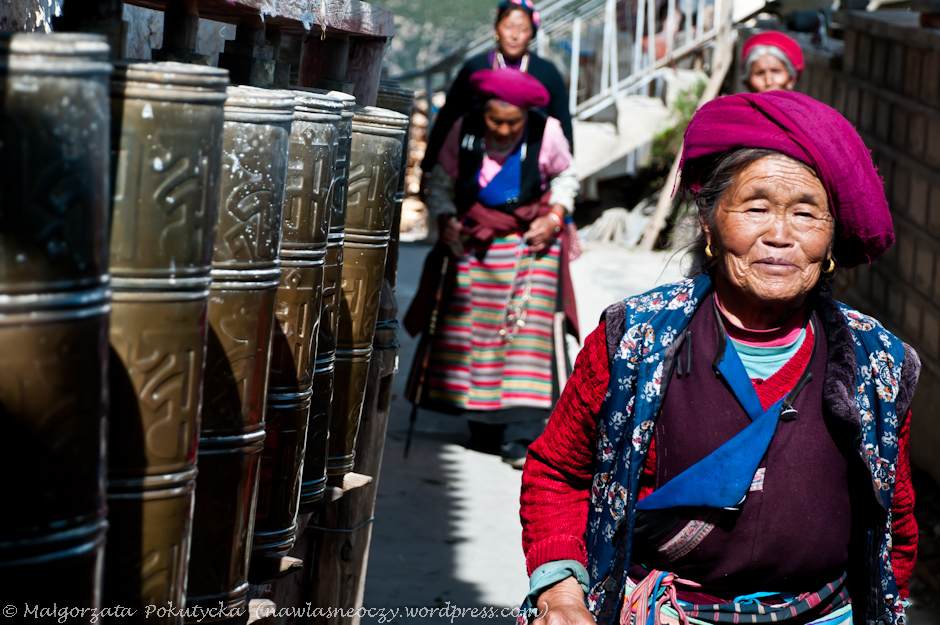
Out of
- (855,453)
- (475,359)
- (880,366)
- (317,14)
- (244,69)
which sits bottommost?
(475,359)

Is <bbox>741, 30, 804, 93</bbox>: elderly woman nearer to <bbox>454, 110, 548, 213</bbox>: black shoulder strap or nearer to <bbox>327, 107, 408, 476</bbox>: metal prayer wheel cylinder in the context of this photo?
<bbox>454, 110, 548, 213</bbox>: black shoulder strap

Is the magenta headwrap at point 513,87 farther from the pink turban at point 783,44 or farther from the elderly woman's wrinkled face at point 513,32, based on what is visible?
the pink turban at point 783,44

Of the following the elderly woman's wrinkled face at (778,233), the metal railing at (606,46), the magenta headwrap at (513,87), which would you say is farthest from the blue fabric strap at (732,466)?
the metal railing at (606,46)

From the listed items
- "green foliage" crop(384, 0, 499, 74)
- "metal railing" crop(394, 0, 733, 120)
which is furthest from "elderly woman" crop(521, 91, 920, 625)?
"green foliage" crop(384, 0, 499, 74)

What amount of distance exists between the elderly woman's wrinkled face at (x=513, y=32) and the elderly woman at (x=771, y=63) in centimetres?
122

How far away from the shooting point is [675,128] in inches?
481

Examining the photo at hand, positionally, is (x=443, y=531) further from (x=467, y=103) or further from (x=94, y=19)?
(x=94, y=19)

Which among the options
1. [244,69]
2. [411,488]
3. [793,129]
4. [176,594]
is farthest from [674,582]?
[411,488]

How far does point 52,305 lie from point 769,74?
531 centimetres

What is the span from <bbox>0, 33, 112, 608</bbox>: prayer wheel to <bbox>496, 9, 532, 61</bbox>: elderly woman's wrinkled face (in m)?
4.74

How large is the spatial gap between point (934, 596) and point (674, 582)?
113 inches

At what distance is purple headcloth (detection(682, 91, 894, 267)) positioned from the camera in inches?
70.0

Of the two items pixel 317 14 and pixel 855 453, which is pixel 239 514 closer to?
pixel 317 14

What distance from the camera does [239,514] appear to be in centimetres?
141
